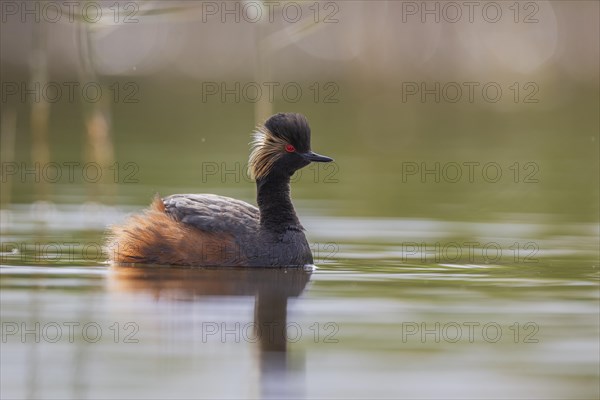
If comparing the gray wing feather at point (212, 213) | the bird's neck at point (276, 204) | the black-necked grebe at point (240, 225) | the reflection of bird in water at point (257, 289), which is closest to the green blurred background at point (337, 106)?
the black-necked grebe at point (240, 225)

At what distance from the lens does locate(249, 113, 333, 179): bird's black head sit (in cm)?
1241

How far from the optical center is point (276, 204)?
1255 cm

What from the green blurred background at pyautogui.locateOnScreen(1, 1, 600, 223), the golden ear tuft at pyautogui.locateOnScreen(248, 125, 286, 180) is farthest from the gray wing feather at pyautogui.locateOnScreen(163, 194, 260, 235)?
the green blurred background at pyautogui.locateOnScreen(1, 1, 600, 223)

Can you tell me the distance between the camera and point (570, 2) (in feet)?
155

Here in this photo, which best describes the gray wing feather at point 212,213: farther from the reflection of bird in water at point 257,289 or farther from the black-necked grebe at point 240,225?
the reflection of bird in water at point 257,289

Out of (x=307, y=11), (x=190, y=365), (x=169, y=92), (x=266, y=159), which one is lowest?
(x=190, y=365)

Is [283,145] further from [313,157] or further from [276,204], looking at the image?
[276,204]

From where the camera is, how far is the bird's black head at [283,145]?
1241cm

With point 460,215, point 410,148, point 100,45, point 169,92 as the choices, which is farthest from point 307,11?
point 460,215

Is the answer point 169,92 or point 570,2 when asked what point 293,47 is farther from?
point 169,92

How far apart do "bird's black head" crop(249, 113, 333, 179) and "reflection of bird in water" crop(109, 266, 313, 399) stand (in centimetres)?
101

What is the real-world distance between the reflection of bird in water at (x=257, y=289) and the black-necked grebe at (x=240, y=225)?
0.49ft

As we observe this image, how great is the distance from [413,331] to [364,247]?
13.3 ft

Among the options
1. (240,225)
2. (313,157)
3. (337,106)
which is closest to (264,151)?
(313,157)
